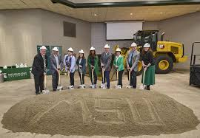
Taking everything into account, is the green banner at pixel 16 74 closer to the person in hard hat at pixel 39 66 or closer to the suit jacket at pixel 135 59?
the person in hard hat at pixel 39 66

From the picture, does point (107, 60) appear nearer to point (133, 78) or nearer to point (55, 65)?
point (133, 78)

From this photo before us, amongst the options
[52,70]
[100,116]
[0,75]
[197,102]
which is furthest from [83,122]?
[0,75]

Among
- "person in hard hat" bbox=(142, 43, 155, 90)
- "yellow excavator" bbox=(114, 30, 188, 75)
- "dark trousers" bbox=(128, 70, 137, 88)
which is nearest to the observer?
"person in hard hat" bbox=(142, 43, 155, 90)

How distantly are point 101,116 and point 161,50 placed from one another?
6044 mm

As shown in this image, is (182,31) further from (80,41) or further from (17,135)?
(17,135)

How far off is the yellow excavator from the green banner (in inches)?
185

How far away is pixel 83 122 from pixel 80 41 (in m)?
7.83

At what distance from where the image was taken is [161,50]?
7289mm

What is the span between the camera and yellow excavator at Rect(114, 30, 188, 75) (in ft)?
23.7

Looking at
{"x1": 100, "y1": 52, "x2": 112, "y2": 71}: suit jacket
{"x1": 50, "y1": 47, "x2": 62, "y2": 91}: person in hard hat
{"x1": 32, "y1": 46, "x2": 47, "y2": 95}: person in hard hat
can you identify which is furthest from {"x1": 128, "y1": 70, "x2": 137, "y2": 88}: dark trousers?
{"x1": 32, "y1": 46, "x2": 47, "y2": 95}: person in hard hat

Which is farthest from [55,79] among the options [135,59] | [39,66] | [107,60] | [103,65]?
[135,59]

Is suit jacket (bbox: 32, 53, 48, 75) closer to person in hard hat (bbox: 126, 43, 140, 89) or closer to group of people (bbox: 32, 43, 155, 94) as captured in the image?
group of people (bbox: 32, 43, 155, 94)

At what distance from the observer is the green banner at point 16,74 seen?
6156mm

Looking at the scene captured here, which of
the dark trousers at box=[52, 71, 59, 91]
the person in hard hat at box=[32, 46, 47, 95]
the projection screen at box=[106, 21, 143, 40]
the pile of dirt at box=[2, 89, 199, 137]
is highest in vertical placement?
the projection screen at box=[106, 21, 143, 40]
